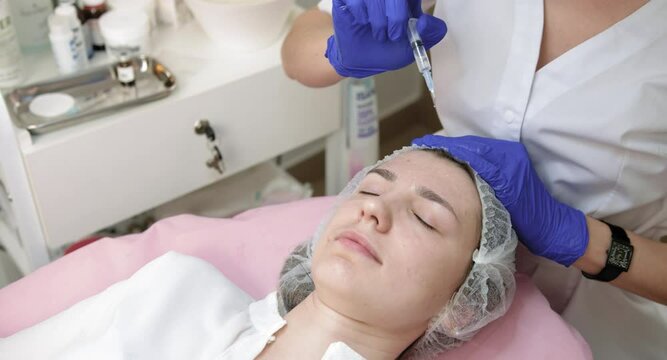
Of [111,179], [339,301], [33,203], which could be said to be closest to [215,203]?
[111,179]

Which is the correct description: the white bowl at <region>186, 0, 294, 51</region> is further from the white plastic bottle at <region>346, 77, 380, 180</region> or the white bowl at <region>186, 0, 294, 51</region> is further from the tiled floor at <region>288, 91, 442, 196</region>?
the tiled floor at <region>288, 91, 442, 196</region>

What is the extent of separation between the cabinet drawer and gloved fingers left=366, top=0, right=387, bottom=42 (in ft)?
1.57

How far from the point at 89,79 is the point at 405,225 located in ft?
2.43

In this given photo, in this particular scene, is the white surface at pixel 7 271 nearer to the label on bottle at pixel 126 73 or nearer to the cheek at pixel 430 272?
the label on bottle at pixel 126 73

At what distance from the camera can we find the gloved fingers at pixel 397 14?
0.98m

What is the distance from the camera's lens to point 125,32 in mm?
1398

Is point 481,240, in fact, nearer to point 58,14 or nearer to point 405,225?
point 405,225

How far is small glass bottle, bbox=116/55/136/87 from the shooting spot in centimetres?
140

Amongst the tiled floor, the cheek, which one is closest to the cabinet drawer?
the cheek

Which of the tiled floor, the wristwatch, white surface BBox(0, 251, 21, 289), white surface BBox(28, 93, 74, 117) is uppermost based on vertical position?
white surface BBox(28, 93, 74, 117)

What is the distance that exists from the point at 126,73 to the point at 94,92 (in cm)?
7

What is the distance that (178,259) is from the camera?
1.13 metres

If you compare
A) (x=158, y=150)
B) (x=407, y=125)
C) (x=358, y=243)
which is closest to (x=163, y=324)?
(x=358, y=243)

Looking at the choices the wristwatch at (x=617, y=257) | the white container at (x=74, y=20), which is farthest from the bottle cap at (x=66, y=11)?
the wristwatch at (x=617, y=257)
